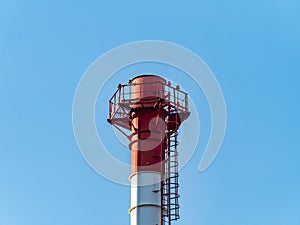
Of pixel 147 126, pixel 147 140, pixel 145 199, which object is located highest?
pixel 147 126

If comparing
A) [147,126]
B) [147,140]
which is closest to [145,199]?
[147,140]

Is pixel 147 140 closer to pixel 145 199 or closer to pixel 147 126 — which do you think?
pixel 147 126

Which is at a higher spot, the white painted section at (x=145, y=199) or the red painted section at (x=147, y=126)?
the red painted section at (x=147, y=126)

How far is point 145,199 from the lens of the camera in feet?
132

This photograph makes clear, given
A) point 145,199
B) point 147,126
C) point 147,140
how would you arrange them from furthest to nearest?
point 147,126, point 147,140, point 145,199

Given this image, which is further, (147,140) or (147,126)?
(147,126)

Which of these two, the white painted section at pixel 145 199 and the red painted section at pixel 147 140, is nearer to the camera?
the white painted section at pixel 145 199

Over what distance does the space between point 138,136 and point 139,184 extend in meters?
2.96

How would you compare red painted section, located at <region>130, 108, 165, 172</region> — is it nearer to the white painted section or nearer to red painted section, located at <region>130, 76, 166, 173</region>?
red painted section, located at <region>130, 76, 166, 173</region>

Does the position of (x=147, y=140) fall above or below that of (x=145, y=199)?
above

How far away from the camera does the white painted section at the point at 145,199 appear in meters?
39.8

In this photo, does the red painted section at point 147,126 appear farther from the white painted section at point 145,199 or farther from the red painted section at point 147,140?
the white painted section at point 145,199

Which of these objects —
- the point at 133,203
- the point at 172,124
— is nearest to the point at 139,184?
the point at 133,203

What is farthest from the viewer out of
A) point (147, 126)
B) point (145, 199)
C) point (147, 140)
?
point (147, 126)
